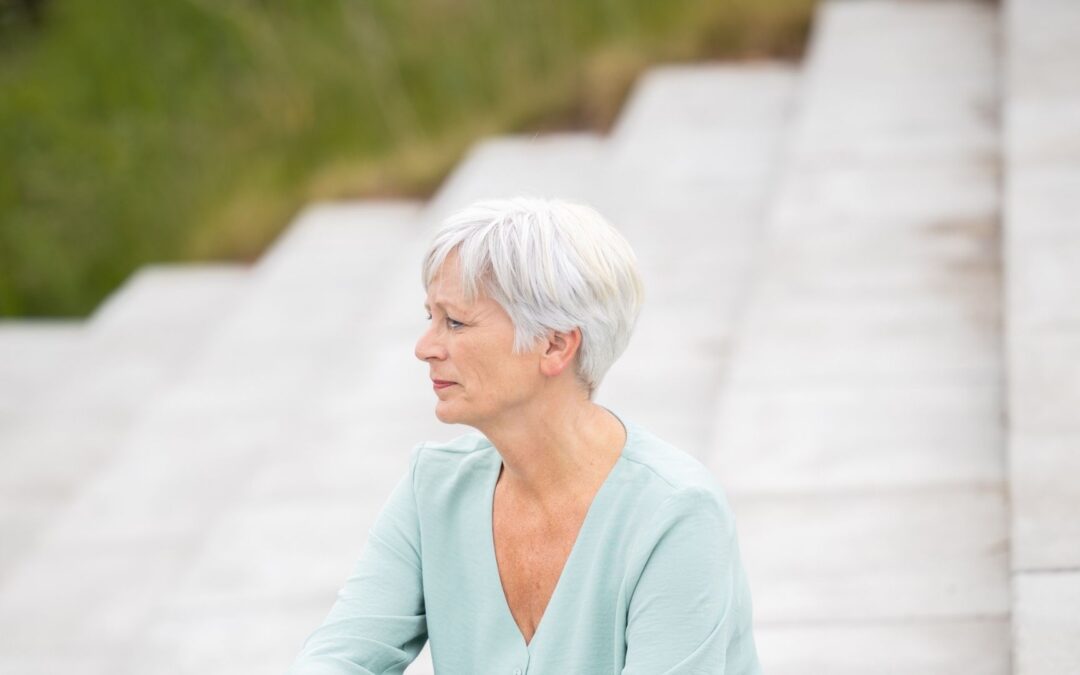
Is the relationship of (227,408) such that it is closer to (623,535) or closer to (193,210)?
(193,210)

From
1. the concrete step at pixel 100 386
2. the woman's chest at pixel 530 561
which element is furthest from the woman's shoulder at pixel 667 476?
Answer: the concrete step at pixel 100 386

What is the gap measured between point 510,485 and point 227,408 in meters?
3.36

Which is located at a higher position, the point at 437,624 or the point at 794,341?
the point at 437,624

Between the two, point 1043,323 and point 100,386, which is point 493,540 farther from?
point 100,386

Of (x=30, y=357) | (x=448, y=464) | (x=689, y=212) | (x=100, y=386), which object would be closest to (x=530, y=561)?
(x=448, y=464)

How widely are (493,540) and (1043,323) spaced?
2011 mm

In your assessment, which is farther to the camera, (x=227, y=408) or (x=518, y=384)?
(x=227, y=408)

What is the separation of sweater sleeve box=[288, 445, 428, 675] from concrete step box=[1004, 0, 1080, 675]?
1.01 m

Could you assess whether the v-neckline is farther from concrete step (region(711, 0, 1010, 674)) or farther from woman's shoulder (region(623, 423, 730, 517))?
→ concrete step (region(711, 0, 1010, 674))

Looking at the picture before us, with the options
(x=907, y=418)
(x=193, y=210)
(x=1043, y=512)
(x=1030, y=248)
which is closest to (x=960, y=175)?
(x=1030, y=248)

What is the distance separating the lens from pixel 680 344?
4766 mm

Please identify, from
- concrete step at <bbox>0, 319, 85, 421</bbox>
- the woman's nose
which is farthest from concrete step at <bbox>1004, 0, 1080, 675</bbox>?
concrete step at <bbox>0, 319, 85, 421</bbox>

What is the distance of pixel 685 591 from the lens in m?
2.00

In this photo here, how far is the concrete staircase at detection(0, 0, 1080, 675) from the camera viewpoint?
3256mm
